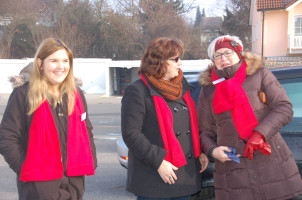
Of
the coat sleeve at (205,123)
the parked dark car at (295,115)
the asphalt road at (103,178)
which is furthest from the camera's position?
the asphalt road at (103,178)

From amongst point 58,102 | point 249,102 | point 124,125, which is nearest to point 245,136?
point 249,102

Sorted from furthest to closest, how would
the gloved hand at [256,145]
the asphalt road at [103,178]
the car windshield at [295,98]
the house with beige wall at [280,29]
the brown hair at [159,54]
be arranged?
the house with beige wall at [280,29] → the asphalt road at [103,178] → the car windshield at [295,98] → the brown hair at [159,54] → the gloved hand at [256,145]

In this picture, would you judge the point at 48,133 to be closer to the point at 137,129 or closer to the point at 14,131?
the point at 14,131

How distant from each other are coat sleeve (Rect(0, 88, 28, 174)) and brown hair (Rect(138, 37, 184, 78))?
0.92m

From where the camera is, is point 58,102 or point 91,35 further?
point 91,35

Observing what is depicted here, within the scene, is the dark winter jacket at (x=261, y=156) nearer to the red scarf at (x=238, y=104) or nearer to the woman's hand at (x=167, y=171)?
the red scarf at (x=238, y=104)

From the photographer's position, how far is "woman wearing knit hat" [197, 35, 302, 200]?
7.59ft

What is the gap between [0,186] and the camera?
217 inches

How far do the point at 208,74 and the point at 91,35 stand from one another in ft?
116

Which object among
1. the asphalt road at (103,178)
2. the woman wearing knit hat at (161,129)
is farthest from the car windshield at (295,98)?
the asphalt road at (103,178)

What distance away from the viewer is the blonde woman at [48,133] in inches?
92.1

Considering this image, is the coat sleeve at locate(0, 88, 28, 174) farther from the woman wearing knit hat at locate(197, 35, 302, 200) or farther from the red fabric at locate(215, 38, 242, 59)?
the red fabric at locate(215, 38, 242, 59)

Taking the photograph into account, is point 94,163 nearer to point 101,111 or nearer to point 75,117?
point 75,117

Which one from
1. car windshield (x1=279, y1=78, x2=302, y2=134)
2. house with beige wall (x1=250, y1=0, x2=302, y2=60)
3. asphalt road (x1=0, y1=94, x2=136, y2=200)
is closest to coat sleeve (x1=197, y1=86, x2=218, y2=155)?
car windshield (x1=279, y1=78, x2=302, y2=134)
